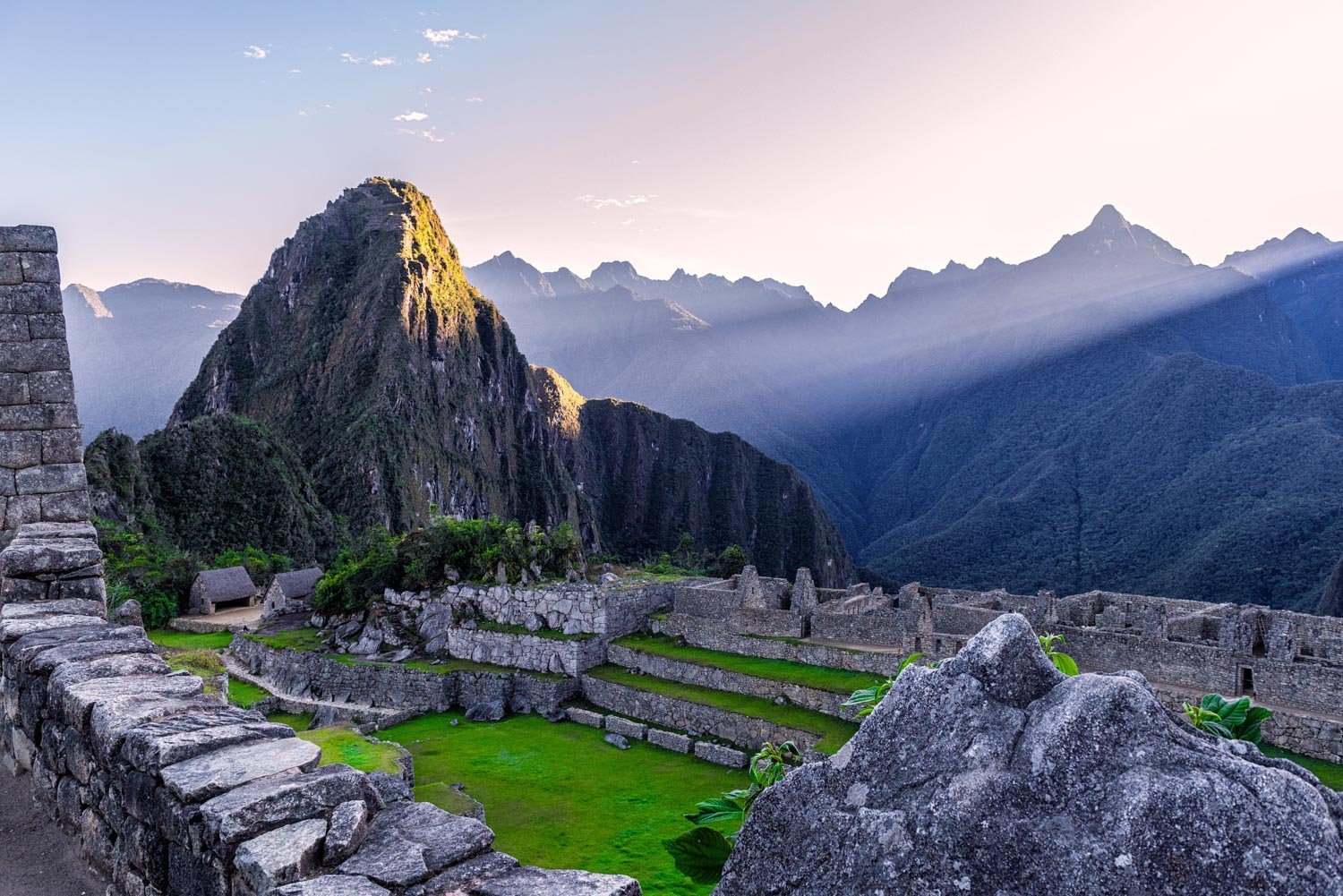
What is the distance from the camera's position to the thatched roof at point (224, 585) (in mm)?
35969

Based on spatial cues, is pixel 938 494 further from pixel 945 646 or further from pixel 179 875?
pixel 179 875

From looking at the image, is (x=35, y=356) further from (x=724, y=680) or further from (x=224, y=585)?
(x=224, y=585)

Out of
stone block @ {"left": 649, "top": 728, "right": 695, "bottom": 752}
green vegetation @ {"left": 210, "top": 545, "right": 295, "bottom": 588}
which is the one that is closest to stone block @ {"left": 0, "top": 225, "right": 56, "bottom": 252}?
stone block @ {"left": 649, "top": 728, "right": 695, "bottom": 752}

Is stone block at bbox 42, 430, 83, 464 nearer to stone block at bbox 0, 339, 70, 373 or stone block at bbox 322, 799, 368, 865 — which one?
stone block at bbox 0, 339, 70, 373

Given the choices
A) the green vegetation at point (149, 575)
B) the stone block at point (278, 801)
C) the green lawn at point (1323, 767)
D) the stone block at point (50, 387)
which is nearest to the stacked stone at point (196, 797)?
the stone block at point (278, 801)

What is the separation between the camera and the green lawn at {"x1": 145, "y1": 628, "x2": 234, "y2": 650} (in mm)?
28056

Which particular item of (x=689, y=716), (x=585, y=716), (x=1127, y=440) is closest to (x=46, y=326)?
(x=689, y=716)

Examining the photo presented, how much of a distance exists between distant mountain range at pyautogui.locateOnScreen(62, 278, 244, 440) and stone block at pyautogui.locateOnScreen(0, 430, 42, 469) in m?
156

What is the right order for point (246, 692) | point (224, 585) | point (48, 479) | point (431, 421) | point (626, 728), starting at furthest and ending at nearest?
point (431, 421), point (224, 585), point (246, 692), point (626, 728), point (48, 479)

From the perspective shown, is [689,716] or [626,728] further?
[626,728]

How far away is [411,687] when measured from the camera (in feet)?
73.1

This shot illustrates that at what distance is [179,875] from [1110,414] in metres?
126

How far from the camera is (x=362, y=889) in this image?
9.54 feet

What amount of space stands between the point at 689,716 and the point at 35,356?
15.2 metres
